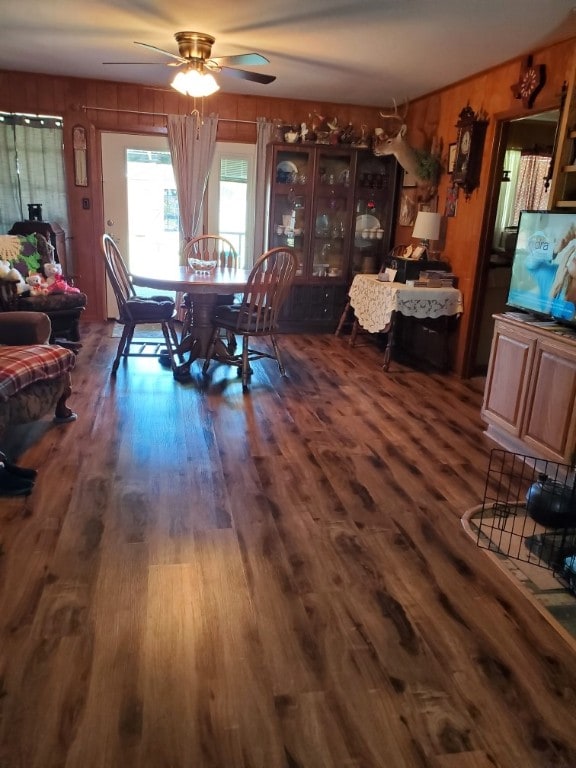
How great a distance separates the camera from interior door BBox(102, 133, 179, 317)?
569 cm

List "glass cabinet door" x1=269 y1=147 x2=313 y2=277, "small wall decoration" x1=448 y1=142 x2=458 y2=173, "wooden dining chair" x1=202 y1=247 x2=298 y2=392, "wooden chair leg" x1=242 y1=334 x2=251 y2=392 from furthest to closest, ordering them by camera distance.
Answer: "glass cabinet door" x1=269 y1=147 x2=313 y2=277 → "small wall decoration" x1=448 y1=142 x2=458 y2=173 → "wooden chair leg" x1=242 y1=334 x2=251 y2=392 → "wooden dining chair" x1=202 y1=247 x2=298 y2=392

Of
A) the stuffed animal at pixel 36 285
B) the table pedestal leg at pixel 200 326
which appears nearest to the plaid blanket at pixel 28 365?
the table pedestal leg at pixel 200 326

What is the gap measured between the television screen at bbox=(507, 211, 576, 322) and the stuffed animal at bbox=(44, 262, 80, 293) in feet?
11.1

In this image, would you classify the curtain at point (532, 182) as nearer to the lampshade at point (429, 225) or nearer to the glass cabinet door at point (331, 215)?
the lampshade at point (429, 225)

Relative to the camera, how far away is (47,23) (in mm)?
3771

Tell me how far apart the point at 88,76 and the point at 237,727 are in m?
5.58

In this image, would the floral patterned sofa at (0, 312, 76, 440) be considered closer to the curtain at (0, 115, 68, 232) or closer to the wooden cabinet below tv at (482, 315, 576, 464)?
the wooden cabinet below tv at (482, 315, 576, 464)

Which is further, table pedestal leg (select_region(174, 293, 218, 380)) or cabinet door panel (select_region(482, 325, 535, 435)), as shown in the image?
table pedestal leg (select_region(174, 293, 218, 380))

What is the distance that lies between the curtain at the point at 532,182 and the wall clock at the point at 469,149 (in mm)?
515

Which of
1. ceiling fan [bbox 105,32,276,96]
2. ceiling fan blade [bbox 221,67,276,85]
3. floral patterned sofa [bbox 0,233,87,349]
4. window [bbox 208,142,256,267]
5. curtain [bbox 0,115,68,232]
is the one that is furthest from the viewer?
window [bbox 208,142,256,267]

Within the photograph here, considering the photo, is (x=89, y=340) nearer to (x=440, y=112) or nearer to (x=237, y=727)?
(x=440, y=112)

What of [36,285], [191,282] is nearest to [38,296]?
[36,285]

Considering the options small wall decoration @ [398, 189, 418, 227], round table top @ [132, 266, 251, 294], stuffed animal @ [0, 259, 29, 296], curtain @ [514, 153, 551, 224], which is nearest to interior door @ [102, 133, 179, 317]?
stuffed animal @ [0, 259, 29, 296]

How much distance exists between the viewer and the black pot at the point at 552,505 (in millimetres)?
2338
